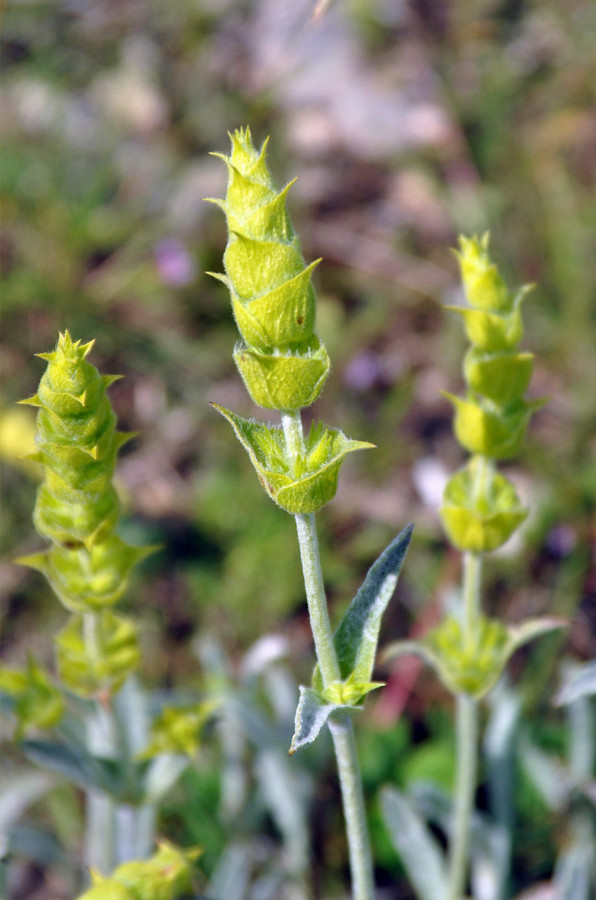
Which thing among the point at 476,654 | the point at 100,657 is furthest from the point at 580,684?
the point at 100,657

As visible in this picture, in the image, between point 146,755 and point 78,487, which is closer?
point 78,487

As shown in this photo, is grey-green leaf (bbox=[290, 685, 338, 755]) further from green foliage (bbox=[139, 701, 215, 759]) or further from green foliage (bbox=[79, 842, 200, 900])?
green foliage (bbox=[139, 701, 215, 759])

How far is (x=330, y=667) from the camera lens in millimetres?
1490

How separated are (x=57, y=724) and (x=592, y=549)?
2.32 meters

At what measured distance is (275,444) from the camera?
1.37 metres

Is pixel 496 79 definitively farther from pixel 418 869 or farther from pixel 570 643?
pixel 418 869

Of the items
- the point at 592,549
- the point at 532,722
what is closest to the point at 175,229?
the point at 592,549

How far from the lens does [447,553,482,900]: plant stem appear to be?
1.92 metres

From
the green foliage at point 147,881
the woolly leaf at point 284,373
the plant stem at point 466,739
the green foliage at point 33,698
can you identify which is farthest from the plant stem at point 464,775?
the woolly leaf at point 284,373

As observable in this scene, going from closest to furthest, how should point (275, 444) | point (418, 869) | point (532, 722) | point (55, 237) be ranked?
point (275, 444)
point (418, 869)
point (532, 722)
point (55, 237)

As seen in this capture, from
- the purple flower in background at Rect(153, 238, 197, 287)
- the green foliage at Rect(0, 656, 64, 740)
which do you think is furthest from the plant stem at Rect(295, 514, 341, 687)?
the purple flower in background at Rect(153, 238, 197, 287)

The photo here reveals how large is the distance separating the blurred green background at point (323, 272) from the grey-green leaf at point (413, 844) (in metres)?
0.43

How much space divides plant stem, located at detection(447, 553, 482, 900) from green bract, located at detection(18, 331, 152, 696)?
2.29ft

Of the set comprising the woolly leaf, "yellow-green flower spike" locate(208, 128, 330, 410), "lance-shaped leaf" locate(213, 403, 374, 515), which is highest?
"yellow-green flower spike" locate(208, 128, 330, 410)
